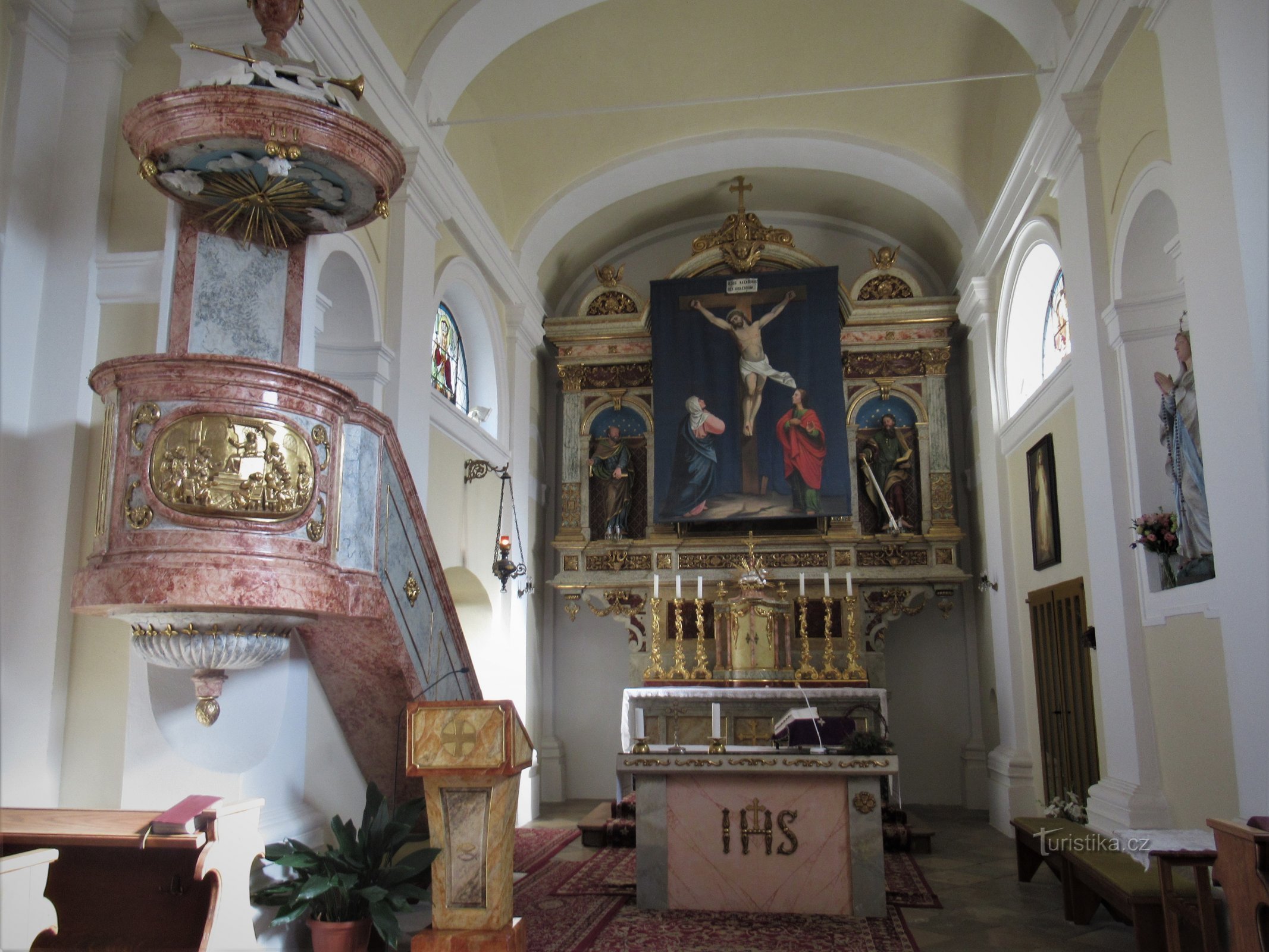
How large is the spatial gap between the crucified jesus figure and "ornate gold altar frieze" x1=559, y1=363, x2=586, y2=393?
1.51 m

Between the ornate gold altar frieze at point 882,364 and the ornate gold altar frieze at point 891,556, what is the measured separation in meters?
1.83

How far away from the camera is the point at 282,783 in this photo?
5.12m

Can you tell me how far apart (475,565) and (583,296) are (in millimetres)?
4162

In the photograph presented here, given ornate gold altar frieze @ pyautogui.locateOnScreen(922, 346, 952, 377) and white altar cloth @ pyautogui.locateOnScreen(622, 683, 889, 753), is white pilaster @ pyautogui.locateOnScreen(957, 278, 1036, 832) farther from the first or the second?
white altar cloth @ pyautogui.locateOnScreen(622, 683, 889, 753)

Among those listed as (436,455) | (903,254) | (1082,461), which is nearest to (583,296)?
(903,254)

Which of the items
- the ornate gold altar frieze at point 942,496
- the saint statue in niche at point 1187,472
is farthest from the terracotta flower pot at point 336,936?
the ornate gold altar frieze at point 942,496

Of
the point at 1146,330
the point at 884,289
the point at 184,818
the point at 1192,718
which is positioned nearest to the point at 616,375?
the point at 884,289

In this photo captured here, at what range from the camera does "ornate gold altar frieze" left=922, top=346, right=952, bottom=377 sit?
422 inches

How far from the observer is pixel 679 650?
9.88 m

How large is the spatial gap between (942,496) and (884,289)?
2.33m

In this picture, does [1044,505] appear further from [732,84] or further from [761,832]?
[732,84]

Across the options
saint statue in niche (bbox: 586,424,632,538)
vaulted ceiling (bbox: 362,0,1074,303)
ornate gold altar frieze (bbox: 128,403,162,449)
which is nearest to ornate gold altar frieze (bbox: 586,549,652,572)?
saint statue in niche (bbox: 586,424,632,538)

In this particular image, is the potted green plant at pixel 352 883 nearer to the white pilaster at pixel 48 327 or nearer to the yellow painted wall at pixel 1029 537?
the white pilaster at pixel 48 327

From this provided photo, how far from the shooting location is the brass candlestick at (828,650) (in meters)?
9.54
